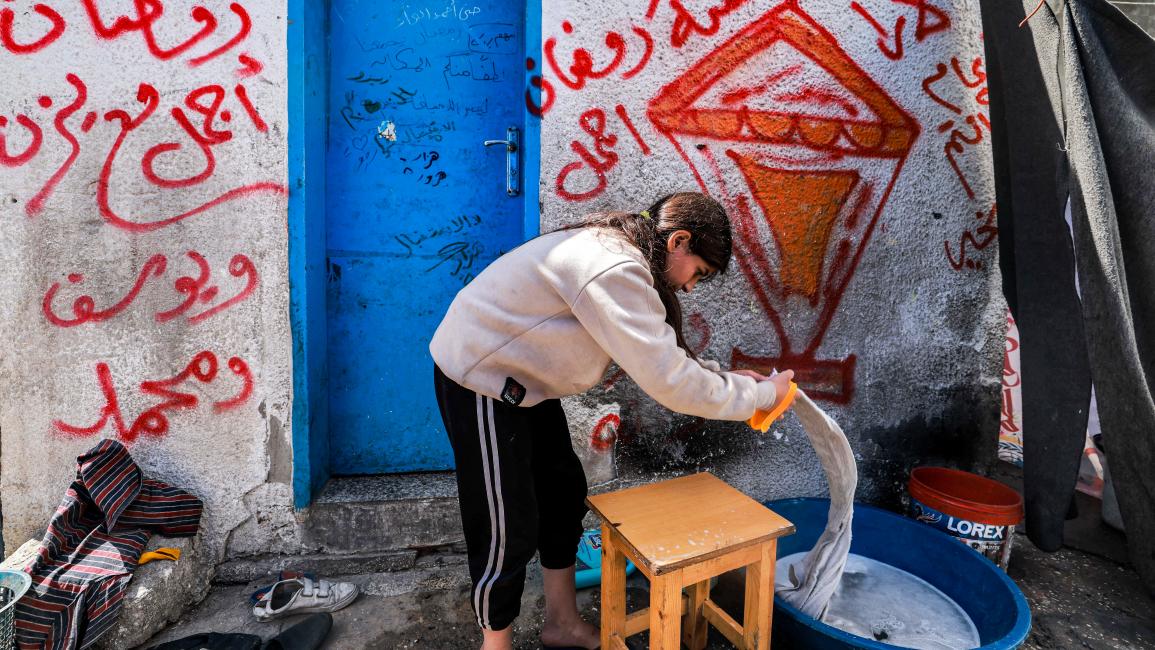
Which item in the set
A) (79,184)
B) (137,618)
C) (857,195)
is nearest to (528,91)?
(857,195)

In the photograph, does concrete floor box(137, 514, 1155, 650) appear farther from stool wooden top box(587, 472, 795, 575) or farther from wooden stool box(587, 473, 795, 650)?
stool wooden top box(587, 472, 795, 575)

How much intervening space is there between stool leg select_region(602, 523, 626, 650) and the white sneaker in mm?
1049

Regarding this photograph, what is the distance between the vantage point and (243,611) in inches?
89.3

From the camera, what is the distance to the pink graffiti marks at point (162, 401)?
2346 mm

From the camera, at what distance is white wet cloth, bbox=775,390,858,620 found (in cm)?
205

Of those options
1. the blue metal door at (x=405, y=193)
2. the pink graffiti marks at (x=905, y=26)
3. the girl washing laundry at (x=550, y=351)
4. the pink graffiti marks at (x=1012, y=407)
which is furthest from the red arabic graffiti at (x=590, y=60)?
the pink graffiti marks at (x=1012, y=407)

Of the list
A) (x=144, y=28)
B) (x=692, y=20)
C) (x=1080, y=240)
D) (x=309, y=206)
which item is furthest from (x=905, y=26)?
(x=144, y=28)

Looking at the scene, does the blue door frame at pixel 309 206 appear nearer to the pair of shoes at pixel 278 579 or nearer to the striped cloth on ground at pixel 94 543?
the pair of shoes at pixel 278 579

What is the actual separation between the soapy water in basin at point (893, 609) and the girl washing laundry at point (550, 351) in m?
1.00

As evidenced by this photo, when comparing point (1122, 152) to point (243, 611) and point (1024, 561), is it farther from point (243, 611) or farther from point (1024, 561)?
point (243, 611)

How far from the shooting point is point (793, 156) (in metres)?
2.65

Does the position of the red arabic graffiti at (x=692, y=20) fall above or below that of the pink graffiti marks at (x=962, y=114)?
above

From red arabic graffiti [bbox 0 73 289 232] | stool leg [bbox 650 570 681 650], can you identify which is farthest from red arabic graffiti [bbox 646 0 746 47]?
stool leg [bbox 650 570 681 650]

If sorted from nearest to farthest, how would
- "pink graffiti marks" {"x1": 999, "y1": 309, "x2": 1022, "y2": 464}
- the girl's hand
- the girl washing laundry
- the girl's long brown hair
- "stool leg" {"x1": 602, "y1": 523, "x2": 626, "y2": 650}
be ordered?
the girl washing laundry, the girl's long brown hair, the girl's hand, "stool leg" {"x1": 602, "y1": 523, "x2": 626, "y2": 650}, "pink graffiti marks" {"x1": 999, "y1": 309, "x2": 1022, "y2": 464}
